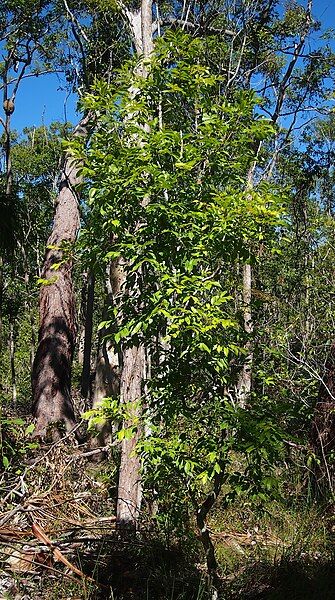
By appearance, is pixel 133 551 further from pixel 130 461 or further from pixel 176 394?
pixel 176 394

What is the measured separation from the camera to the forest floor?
4.13 metres

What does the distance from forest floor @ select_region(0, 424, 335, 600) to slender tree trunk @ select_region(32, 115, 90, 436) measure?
2.58 m

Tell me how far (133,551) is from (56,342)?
15.2 ft

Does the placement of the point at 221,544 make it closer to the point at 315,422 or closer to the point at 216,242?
the point at 315,422

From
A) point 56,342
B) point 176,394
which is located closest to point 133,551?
point 176,394

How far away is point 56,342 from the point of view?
8758 millimetres

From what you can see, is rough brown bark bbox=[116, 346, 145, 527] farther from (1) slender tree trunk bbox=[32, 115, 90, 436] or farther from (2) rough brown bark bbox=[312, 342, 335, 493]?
(1) slender tree trunk bbox=[32, 115, 90, 436]

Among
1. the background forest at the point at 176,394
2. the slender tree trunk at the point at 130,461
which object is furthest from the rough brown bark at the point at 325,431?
the slender tree trunk at the point at 130,461

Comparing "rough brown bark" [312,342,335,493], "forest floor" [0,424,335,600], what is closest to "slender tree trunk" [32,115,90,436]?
"forest floor" [0,424,335,600]

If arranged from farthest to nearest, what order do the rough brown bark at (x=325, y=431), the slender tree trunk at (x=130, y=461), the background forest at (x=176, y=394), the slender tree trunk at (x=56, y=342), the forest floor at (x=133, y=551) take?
the slender tree trunk at (x=56, y=342) < the rough brown bark at (x=325, y=431) < the slender tree trunk at (x=130, y=461) < the forest floor at (x=133, y=551) < the background forest at (x=176, y=394)

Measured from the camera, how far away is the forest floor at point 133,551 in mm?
4129

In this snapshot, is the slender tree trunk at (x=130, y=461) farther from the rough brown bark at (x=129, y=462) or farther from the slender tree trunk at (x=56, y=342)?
the slender tree trunk at (x=56, y=342)

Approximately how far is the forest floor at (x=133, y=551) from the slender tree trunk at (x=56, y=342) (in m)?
2.58

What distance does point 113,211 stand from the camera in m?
3.51
